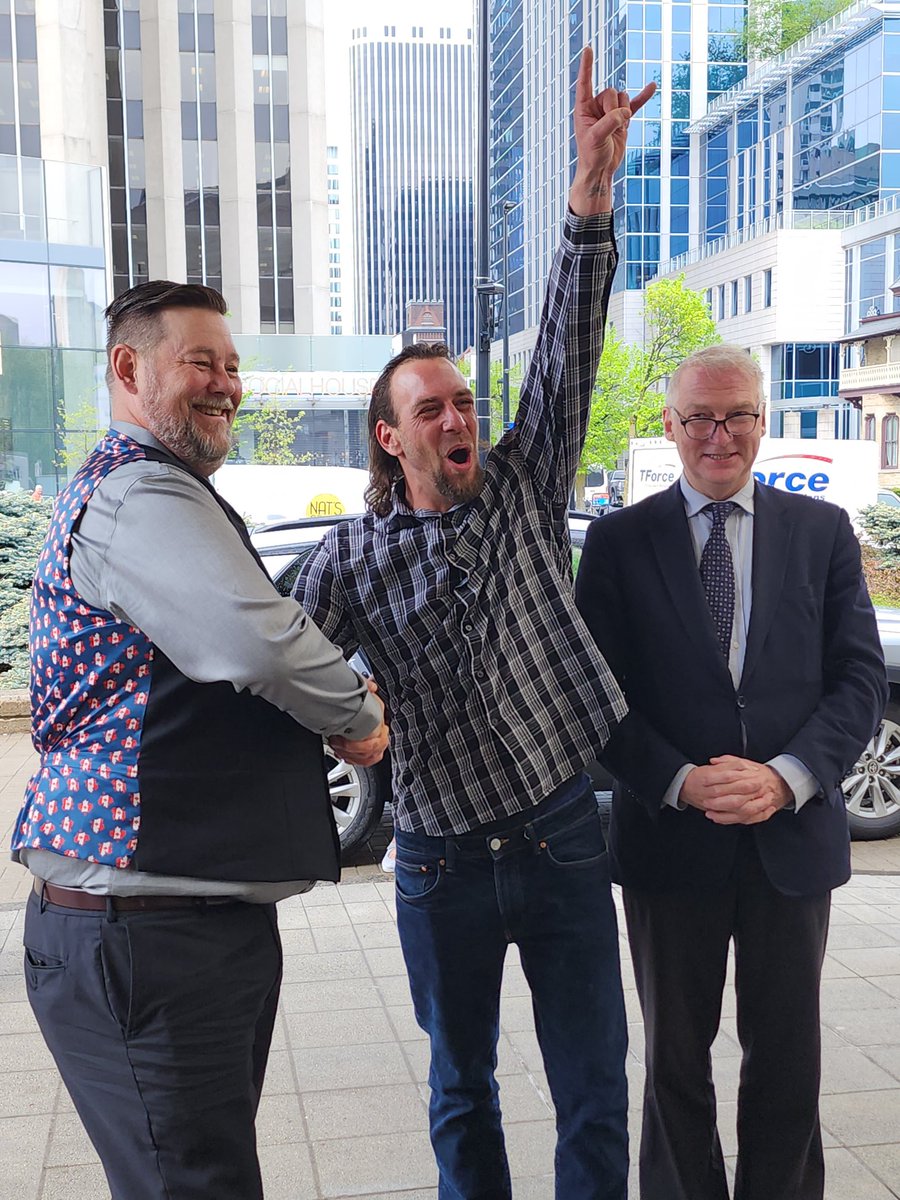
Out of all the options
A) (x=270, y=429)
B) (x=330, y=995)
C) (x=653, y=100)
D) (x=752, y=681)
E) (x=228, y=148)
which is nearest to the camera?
(x=752, y=681)

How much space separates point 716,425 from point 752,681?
1.88 ft

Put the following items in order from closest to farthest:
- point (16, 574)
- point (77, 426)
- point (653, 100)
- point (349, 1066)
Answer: point (349, 1066)
point (16, 574)
point (77, 426)
point (653, 100)

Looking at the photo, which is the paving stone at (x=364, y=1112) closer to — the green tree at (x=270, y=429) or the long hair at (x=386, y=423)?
the long hair at (x=386, y=423)

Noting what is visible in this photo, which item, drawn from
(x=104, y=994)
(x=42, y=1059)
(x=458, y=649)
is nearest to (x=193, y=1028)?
(x=104, y=994)

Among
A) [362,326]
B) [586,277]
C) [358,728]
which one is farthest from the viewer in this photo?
[362,326]

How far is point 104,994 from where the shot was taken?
1.92 m

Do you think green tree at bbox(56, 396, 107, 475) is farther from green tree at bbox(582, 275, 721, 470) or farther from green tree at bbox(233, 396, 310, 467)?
green tree at bbox(582, 275, 721, 470)

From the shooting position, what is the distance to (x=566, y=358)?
2.76 m

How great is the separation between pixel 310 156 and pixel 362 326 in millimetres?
146192

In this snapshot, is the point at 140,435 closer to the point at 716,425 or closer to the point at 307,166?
the point at 716,425

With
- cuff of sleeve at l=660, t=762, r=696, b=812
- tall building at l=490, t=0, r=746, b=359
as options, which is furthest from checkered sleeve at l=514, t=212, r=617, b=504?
tall building at l=490, t=0, r=746, b=359

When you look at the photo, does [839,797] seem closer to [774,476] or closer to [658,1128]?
[658,1128]

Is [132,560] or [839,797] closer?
[132,560]

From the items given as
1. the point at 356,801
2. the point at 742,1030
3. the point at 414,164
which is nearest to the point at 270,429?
the point at 356,801
